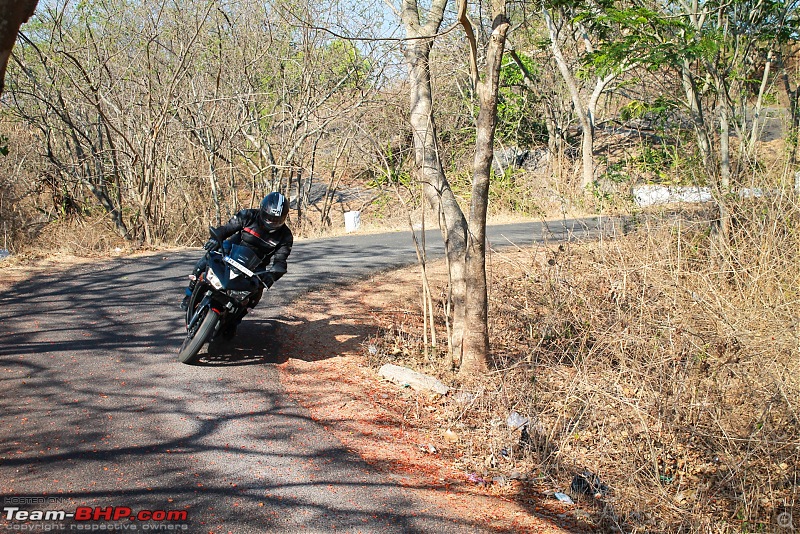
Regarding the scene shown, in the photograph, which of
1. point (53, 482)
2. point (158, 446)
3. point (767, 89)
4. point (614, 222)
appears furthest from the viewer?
point (767, 89)

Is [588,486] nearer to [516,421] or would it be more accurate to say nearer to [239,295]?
[516,421]

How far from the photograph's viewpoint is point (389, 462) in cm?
566

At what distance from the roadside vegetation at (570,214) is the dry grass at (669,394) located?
0.03m

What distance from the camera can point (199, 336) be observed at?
717 centimetres

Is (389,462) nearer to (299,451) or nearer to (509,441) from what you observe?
(299,451)

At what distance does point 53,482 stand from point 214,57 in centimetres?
1809

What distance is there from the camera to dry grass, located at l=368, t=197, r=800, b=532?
568 cm

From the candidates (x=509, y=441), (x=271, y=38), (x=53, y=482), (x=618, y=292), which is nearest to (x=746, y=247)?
(x=618, y=292)

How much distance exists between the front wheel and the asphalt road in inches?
4.5

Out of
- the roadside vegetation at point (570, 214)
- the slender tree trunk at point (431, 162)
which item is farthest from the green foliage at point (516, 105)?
the slender tree trunk at point (431, 162)

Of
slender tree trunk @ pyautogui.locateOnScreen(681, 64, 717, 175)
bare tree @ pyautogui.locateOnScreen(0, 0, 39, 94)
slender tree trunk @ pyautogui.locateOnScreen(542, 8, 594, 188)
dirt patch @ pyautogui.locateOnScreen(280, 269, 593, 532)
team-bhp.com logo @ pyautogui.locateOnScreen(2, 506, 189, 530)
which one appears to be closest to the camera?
bare tree @ pyautogui.locateOnScreen(0, 0, 39, 94)

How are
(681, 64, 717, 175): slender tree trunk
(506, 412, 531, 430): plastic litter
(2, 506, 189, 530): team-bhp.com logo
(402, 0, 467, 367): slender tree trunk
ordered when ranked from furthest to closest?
1. (681, 64, 717, 175): slender tree trunk
2. (402, 0, 467, 367): slender tree trunk
3. (506, 412, 531, 430): plastic litter
4. (2, 506, 189, 530): team-bhp.com logo

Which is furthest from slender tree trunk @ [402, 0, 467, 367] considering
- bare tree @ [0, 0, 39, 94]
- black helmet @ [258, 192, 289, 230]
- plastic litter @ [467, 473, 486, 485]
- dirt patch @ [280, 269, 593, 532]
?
bare tree @ [0, 0, 39, 94]

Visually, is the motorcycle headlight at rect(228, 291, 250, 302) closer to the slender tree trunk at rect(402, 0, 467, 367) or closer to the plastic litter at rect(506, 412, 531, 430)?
the slender tree trunk at rect(402, 0, 467, 367)
